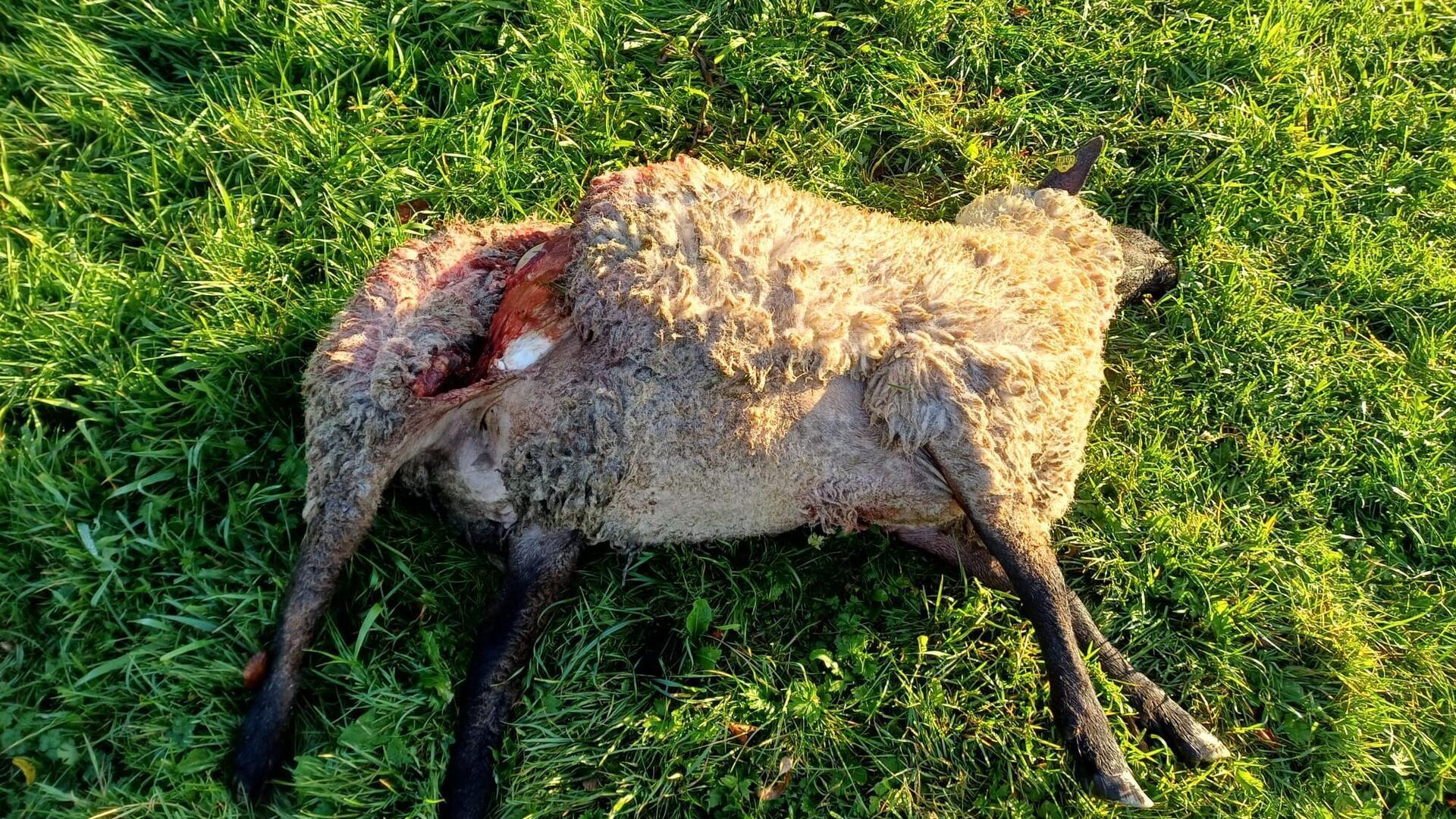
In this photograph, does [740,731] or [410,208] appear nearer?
[740,731]

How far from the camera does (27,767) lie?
2475 mm

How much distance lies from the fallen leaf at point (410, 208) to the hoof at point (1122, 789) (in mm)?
3295

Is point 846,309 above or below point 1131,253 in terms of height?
above

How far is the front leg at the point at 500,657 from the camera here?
2658 mm

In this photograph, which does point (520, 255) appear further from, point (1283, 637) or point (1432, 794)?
point (1432, 794)

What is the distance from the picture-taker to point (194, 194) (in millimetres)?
3252

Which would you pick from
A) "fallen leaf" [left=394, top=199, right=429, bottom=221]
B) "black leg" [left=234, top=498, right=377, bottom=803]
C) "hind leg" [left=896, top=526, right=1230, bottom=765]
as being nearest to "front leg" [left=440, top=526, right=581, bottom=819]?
"black leg" [left=234, top=498, right=377, bottom=803]

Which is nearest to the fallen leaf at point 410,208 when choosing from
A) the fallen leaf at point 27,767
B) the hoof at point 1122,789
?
the fallen leaf at point 27,767

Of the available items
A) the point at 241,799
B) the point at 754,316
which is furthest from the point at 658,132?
the point at 241,799

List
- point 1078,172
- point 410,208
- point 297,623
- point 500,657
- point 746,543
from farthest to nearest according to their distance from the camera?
1. point 1078,172
2. point 410,208
3. point 746,543
4. point 500,657
5. point 297,623

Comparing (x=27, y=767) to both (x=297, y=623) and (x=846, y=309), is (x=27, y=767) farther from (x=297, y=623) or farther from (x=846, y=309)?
(x=846, y=309)

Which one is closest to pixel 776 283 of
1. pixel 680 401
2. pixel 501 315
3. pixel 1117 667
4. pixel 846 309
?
pixel 846 309

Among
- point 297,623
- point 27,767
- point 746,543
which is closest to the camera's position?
point 27,767

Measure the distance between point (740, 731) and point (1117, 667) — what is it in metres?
1.44
